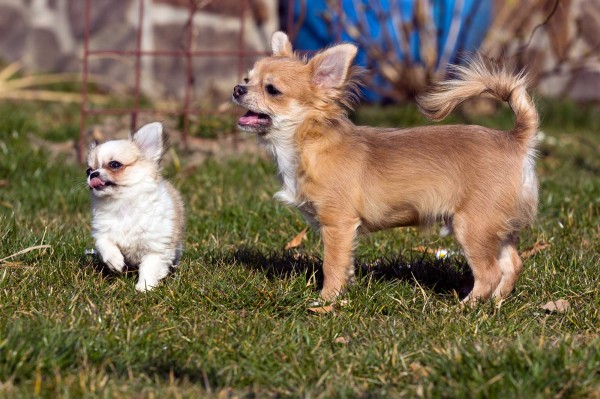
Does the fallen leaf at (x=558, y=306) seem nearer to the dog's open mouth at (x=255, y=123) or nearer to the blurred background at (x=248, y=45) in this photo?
the dog's open mouth at (x=255, y=123)

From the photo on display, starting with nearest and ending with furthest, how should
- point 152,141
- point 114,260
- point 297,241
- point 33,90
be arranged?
point 114,260
point 152,141
point 297,241
point 33,90

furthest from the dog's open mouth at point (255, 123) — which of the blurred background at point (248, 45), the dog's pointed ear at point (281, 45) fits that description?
the blurred background at point (248, 45)

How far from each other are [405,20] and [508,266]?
193 inches

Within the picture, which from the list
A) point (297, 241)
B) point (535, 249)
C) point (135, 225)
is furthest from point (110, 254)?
point (535, 249)

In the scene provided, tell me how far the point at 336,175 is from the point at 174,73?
5.90 metres

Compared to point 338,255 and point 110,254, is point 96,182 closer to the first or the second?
point 110,254

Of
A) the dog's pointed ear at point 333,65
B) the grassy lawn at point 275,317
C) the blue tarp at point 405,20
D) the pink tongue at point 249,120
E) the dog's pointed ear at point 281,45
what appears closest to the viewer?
the grassy lawn at point 275,317

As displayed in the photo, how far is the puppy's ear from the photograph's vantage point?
4.60 m

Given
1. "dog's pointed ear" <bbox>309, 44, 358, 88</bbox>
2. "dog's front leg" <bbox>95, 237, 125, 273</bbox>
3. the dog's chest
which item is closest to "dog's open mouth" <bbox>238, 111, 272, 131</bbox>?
"dog's pointed ear" <bbox>309, 44, 358, 88</bbox>

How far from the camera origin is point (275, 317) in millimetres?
4023

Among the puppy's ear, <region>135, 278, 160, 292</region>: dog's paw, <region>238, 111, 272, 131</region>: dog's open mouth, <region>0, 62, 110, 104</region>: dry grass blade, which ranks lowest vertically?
<region>0, 62, 110, 104</region>: dry grass blade

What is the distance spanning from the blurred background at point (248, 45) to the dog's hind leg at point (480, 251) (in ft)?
12.7

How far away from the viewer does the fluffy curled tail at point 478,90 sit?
4.32m

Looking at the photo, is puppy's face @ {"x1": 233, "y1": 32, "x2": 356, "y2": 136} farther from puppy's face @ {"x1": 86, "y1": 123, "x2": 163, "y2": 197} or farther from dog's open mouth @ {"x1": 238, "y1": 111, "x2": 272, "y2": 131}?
puppy's face @ {"x1": 86, "y1": 123, "x2": 163, "y2": 197}
